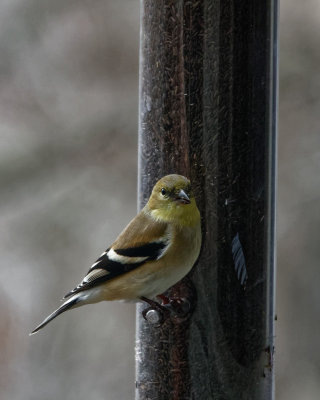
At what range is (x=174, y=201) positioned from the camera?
4512 mm

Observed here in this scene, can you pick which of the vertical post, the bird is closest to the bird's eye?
the bird

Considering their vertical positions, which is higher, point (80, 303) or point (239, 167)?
point (239, 167)

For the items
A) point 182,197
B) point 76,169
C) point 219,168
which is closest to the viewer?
point 182,197

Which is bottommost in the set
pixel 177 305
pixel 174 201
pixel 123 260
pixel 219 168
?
pixel 177 305

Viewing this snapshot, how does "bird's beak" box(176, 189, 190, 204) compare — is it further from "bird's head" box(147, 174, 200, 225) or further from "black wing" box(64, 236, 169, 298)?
"black wing" box(64, 236, 169, 298)

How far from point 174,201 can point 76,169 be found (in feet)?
13.5

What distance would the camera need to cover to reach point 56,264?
27.7ft

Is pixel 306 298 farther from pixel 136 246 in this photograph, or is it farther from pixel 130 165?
pixel 136 246

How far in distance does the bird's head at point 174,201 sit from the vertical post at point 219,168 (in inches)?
8.1

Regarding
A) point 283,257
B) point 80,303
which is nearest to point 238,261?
point 80,303

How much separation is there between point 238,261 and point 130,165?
3830 millimetres

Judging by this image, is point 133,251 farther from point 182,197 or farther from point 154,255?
point 182,197

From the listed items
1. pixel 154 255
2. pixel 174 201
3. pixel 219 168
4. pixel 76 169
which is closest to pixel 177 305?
pixel 154 255

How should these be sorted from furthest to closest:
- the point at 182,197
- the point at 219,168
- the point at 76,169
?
1. the point at 76,169
2. the point at 219,168
3. the point at 182,197
